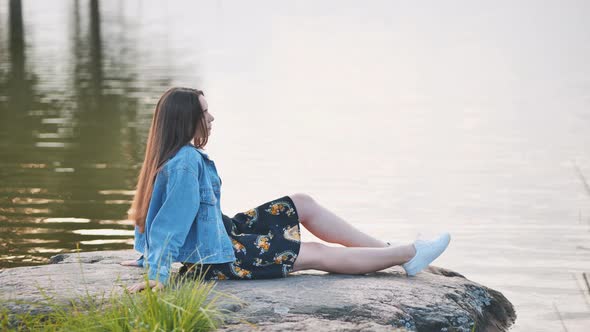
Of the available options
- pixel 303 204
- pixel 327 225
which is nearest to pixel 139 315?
pixel 303 204

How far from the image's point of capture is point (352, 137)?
47.2ft

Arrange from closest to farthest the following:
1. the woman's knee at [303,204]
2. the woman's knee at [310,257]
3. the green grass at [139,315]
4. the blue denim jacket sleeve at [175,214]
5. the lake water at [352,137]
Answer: the green grass at [139,315], the blue denim jacket sleeve at [175,214], the woman's knee at [310,257], the woman's knee at [303,204], the lake water at [352,137]

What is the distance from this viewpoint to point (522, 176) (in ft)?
37.8

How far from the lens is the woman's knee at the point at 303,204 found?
5816 mm

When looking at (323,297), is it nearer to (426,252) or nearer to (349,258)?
(349,258)

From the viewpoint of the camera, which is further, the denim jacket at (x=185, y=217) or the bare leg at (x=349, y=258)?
the bare leg at (x=349, y=258)

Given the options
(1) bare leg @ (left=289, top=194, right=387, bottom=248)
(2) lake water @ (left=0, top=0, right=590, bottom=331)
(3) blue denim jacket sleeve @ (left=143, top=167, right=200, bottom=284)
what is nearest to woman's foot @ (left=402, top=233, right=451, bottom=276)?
(1) bare leg @ (left=289, top=194, right=387, bottom=248)

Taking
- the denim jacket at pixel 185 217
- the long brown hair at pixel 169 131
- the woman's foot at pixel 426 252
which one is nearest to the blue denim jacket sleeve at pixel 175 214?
the denim jacket at pixel 185 217

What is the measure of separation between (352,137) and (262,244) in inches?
348

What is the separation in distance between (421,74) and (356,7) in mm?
29541

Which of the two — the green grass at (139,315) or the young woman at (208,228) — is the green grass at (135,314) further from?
the young woman at (208,228)

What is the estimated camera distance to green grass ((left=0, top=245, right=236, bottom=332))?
446 centimetres

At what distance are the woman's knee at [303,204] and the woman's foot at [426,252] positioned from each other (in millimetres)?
605

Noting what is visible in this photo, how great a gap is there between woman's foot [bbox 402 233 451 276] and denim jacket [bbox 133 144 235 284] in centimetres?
104
